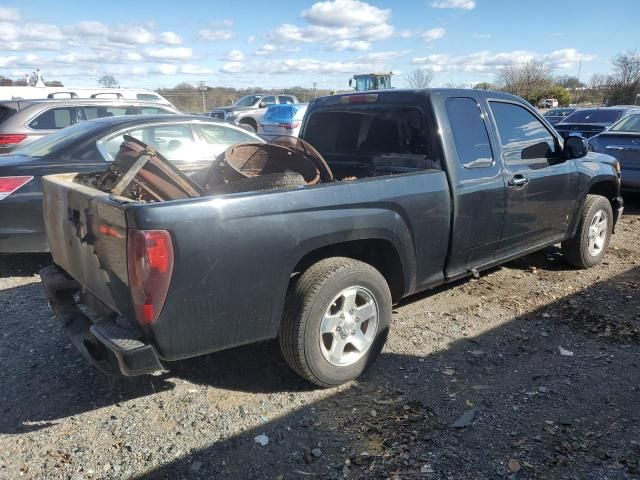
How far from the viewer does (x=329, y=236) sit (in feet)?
10.3

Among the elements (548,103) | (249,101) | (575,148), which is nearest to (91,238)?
(575,148)

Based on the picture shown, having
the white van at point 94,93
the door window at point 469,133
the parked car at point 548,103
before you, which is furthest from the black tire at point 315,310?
the parked car at point 548,103

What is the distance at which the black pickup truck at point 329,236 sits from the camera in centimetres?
264

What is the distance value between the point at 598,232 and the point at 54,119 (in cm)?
746

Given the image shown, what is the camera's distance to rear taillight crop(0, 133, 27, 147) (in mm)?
7301

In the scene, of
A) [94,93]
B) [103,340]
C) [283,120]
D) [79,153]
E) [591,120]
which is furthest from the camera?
[283,120]

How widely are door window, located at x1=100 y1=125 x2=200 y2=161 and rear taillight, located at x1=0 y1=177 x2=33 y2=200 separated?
34.4 inches

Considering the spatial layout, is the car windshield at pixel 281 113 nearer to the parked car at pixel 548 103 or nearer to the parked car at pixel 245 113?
the parked car at pixel 245 113

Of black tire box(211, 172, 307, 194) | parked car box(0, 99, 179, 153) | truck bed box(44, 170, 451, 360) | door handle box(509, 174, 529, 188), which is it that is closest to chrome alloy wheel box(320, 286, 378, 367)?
truck bed box(44, 170, 451, 360)

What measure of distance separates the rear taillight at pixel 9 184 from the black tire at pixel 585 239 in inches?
215

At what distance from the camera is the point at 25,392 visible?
337 cm

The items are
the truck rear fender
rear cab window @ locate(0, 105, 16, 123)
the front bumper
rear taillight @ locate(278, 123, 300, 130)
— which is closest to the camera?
the front bumper

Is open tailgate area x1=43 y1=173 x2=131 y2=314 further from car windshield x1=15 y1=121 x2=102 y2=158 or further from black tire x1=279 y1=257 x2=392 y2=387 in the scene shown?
car windshield x1=15 y1=121 x2=102 y2=158

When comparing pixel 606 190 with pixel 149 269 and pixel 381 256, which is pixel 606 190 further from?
pixel 149 269
